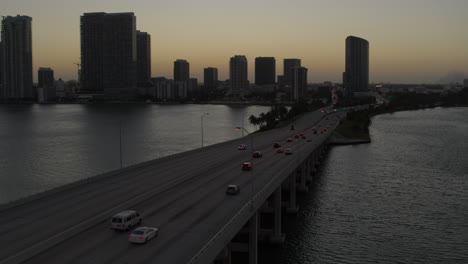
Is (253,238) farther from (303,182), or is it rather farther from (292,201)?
(303,182)

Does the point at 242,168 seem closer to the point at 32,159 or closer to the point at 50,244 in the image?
the point at 50,244

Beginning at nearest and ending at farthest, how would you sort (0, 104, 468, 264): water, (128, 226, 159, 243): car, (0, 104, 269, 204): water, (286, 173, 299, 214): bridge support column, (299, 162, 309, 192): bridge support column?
(128, 226, 159, 243): car < (0, 104, 468, 264): water < (286, 173, 299, 214): bridge support column < (299, 162, 309, 192): bridge support column < (0, 104, 269, 204): water

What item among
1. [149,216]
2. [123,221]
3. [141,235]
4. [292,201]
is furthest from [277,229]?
[141,235]

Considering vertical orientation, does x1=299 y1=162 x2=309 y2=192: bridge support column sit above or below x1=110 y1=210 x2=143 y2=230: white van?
below

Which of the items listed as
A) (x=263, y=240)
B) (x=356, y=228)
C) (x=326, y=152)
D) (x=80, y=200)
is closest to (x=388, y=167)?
(x=326, y=152)

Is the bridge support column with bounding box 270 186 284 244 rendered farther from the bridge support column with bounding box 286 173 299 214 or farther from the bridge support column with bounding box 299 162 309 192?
the bridge support column with bounding box 299 162 309 192

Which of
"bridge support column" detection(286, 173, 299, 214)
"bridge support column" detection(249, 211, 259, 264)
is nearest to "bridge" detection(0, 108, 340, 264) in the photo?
"bridge support column" detection(249, 211, 259, 264)

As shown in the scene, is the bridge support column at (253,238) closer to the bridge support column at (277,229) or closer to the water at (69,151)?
the bridge support column at (277,229)
